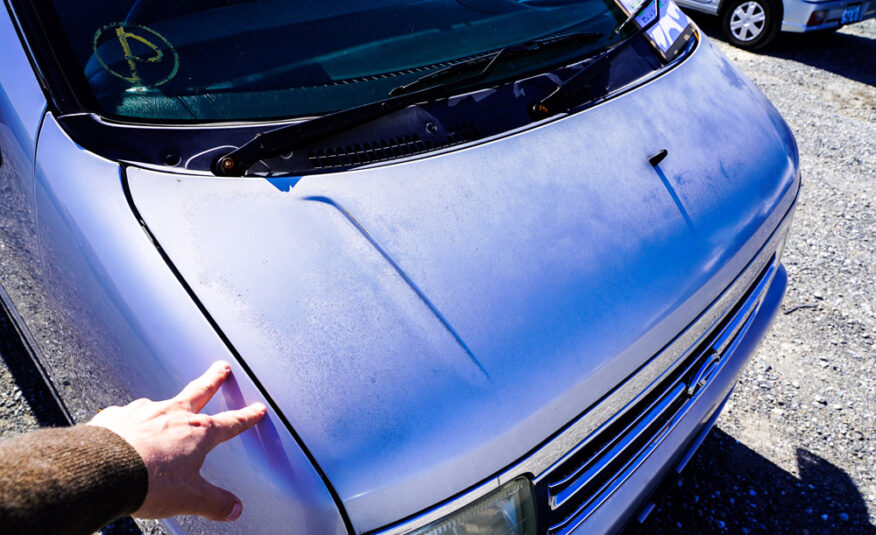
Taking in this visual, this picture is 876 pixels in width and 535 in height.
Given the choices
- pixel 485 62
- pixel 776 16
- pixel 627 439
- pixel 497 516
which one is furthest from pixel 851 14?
pixel 497 516

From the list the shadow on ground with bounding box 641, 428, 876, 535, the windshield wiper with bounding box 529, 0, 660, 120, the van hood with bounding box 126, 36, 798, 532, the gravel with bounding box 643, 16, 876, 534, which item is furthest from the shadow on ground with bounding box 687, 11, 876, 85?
the van hood with bounding box 126, 36, 798, 532

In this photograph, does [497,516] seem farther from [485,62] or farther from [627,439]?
[485,62]

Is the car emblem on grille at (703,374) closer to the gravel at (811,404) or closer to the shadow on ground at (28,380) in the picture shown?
the gravel at (811,404)

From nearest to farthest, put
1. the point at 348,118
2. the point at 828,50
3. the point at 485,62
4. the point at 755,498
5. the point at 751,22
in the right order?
the point at 348,118
the point at 485,62
the point at 755,498
the point at 751,22
the point at 828,50

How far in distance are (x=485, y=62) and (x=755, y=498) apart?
174 centimetres

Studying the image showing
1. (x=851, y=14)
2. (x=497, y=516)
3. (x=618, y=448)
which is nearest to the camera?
(x=497, y=516)

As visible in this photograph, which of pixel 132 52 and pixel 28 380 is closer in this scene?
pixel 132 52

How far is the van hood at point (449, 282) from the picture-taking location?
112 centimetres

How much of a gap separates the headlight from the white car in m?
6.71

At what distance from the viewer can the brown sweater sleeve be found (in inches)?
35.5

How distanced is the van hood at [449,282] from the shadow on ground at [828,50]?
19.2 ft

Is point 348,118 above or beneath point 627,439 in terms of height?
above

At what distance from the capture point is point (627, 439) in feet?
4.66

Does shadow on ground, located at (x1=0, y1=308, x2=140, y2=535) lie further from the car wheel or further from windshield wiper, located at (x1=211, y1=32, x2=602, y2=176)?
the car wheel
